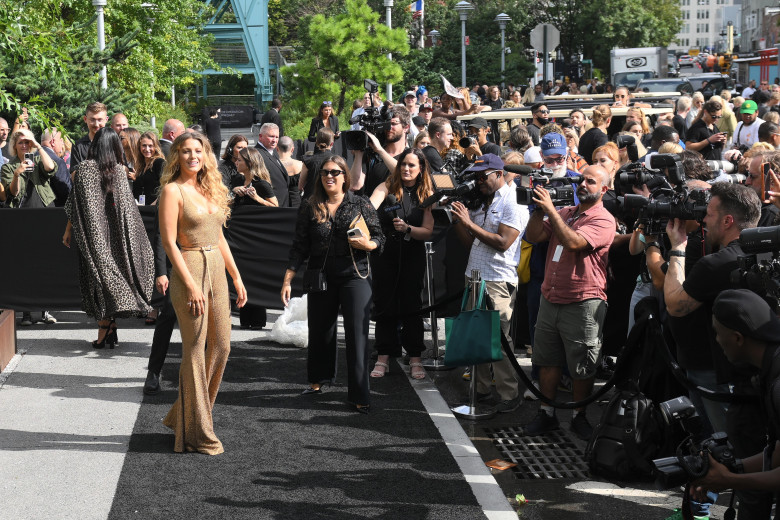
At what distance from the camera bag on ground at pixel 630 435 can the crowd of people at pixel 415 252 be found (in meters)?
0.27

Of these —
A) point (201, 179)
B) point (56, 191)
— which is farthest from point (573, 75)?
point (201, 179)

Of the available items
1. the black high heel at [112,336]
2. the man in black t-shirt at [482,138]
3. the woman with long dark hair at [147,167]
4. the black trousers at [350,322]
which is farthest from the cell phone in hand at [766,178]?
the woman with long dark hair at [147,167]

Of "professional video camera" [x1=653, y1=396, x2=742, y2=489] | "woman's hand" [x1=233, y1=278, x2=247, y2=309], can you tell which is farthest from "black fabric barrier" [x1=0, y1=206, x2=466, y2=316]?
"professional video camera" [x1=653, y1=396, x2=742, y2=489]

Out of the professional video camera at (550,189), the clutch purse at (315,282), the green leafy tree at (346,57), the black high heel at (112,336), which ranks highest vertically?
the green leafy tree at (346,57)

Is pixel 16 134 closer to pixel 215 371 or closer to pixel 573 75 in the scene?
pixel 215 371

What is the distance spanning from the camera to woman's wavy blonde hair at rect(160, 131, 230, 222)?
6949mm

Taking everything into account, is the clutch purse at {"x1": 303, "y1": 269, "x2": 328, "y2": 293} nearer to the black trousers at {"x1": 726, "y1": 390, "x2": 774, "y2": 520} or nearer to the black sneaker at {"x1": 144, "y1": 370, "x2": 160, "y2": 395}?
the black sneaker at {"x1": 144, "y1": 370, "x2": 160, "y2": 395}

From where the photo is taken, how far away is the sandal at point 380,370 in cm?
909

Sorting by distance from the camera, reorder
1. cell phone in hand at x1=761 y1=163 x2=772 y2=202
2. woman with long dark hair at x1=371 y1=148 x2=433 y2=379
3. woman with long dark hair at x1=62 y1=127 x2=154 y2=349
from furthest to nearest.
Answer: woman with long dark hair at x1=62 y1=127 x2=154 y2=349, woman with long dark hair at x1=371 y1=148 x2=433 y2=379, cell phone in hand at x1=761 y1=163 x2=772 y2=202

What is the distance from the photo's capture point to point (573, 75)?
182 feet

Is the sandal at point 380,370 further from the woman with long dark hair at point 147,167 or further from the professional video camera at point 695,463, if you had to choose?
the professional video camera at point 695,463

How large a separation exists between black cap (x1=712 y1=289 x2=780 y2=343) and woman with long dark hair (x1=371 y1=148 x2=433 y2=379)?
15.1ft

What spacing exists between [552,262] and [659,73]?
4784 cm

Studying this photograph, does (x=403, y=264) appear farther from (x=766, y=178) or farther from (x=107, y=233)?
(x=766, y=178)
